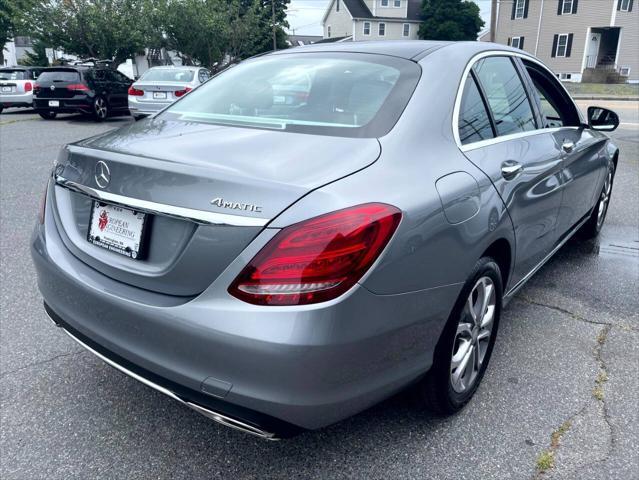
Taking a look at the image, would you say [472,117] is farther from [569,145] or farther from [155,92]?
[155,92]

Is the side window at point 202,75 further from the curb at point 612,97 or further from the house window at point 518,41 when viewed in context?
the house window at point 518,41

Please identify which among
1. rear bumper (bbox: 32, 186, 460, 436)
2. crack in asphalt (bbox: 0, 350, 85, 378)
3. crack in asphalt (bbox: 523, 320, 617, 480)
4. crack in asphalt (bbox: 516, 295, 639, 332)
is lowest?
crack in asphalt (bbox: 516, 295, 639, 332)

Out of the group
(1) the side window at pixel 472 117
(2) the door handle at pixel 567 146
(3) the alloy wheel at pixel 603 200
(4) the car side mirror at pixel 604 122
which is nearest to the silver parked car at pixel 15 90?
(3) the alloy wheel at pixel 603 200

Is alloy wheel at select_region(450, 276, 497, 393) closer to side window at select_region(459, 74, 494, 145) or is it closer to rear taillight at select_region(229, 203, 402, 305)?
side window at select_region(459, 74, 494, 145)

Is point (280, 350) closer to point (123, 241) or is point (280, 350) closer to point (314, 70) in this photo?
point (123, 241)

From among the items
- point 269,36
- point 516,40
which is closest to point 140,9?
point 269,36

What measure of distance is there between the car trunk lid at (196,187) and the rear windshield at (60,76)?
553 inches

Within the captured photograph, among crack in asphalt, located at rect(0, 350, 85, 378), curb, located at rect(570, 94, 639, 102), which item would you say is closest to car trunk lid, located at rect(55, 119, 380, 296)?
crack in asphalt, located at rect(0, 350, 85, 378)

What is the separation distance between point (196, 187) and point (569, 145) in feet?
8.78

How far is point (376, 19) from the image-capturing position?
49.3m

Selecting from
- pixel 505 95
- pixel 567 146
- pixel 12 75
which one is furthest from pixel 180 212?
pixel 12 75

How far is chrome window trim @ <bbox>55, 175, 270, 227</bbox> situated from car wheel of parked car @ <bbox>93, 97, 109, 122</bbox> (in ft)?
46.1

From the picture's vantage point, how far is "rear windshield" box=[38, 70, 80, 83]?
1457 cm

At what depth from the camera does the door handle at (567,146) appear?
11.3 feet
